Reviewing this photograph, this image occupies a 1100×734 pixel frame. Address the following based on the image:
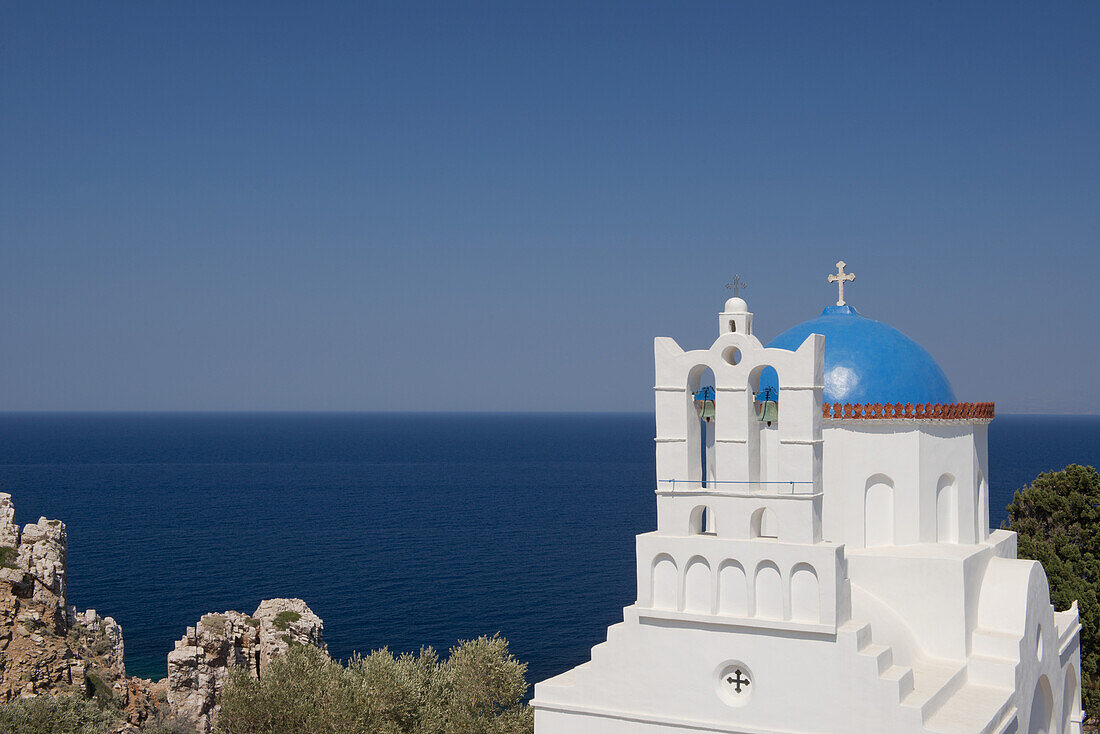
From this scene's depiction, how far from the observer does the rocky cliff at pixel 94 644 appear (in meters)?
23.6

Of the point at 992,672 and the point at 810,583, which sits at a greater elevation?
the point at 810,583

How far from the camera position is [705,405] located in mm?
15781

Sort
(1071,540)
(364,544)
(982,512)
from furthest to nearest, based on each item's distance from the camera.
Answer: (364,544) < (1071,540) < (982,512)

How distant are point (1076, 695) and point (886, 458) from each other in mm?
6857

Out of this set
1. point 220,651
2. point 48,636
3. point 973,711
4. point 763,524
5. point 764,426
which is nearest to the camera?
point 973,711

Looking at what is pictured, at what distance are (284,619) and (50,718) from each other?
1350 centimetres

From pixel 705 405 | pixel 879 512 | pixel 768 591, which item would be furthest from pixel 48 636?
pixel 879 512

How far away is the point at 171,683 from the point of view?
2877 centimetres

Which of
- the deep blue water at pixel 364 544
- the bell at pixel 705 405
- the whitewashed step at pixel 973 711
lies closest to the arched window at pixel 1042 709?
the whitewashed step at pixel 973 711

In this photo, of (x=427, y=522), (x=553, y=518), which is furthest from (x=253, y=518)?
(x=553, y=518)

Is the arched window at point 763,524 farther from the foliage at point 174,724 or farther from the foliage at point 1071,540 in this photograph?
the foliage at point 174,724

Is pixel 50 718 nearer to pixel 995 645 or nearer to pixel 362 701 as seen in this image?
pixel 362 701

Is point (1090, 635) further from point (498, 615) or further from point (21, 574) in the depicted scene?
point (498, 615)

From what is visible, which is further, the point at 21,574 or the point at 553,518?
the point at 553,518
